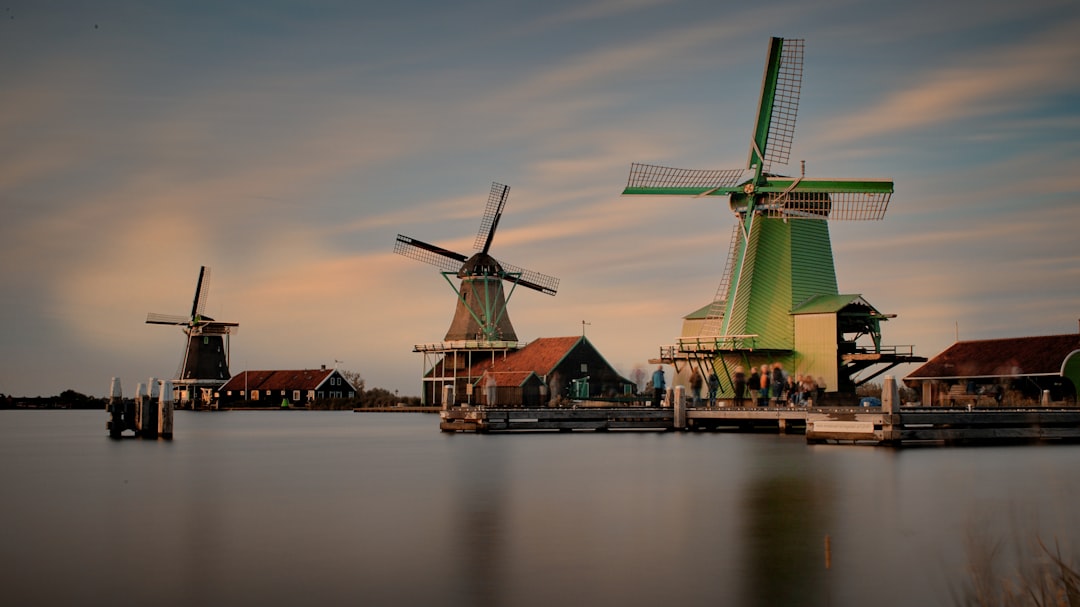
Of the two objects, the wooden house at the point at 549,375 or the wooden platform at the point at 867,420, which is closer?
the wooden platform at the point at 867,420

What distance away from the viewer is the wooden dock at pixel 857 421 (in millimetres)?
22906

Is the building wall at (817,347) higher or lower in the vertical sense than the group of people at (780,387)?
higher

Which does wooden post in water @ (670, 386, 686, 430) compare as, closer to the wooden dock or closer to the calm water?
the wooden dock

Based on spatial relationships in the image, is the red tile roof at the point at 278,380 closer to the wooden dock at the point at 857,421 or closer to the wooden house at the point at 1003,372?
the wooden dock at the point at 857,421

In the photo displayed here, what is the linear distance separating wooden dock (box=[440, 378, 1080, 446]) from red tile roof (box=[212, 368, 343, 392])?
41064 mm

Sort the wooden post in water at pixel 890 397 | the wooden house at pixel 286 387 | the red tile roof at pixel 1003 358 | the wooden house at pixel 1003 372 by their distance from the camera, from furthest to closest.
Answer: the wooden house at pixel 286 387, the red tile roof at pixel 1003 358, the wooden house at pixel 1003 372, the wooden post in water at pixel 890 397

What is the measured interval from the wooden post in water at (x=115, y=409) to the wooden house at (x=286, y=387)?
37904 mm

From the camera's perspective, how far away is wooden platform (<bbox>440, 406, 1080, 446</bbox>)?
902 inches

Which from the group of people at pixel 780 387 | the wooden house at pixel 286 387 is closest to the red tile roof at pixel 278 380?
the wooden house at pixel 286 387

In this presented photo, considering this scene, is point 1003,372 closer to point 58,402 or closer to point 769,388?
point 769,388

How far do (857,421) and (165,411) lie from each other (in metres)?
18.8

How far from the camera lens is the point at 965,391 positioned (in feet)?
118

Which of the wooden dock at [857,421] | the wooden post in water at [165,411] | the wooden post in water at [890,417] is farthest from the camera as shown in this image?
the wooden post in water at [165,411]

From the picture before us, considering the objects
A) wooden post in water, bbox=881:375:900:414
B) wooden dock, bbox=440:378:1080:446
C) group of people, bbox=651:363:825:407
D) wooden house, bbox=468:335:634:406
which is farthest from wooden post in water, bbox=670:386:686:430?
wooden house, bbox=468:335:634:406
